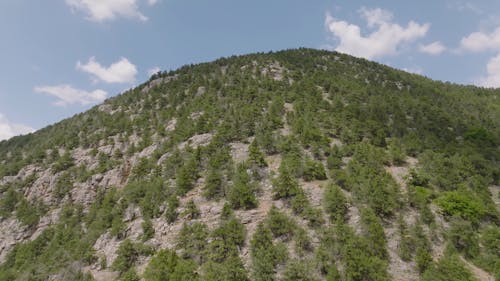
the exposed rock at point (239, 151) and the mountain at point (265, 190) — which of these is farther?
the exposed rock at point (239, 151)

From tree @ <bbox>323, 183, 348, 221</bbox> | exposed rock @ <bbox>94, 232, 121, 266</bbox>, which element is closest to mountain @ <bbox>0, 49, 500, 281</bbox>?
tree @ <bbox>323, 183, 348, 221</bbox>

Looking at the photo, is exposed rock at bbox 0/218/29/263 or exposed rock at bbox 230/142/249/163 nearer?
exposed rock at bbox 230/142/249/163

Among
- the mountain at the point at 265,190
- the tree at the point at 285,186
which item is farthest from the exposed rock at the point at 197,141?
the tree at the point at 285,186

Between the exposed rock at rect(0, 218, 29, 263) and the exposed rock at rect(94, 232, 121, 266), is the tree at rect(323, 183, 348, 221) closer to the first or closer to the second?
the exposed rock at rect(94, 232, 121, 266)

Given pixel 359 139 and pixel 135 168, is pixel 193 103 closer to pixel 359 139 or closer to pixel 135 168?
pixel 135 168

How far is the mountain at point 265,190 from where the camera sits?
2505 cm

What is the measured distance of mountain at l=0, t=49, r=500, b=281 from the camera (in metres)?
25.0

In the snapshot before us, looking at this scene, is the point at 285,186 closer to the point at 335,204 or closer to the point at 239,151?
the point at 335,204

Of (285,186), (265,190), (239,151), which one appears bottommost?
(265,190)

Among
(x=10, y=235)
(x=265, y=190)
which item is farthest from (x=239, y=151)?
(x=10, y=235)

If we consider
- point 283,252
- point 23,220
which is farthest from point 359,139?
point 23,220

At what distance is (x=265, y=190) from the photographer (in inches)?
1352

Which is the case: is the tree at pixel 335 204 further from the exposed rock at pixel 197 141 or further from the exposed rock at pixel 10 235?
the exposed rock at pixel 10 235

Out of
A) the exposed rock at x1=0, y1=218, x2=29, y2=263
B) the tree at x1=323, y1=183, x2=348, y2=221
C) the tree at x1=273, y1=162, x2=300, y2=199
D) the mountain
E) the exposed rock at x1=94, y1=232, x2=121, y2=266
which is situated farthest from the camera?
the exposed rock at x1=0, y1=218, x2=29, y2=263
